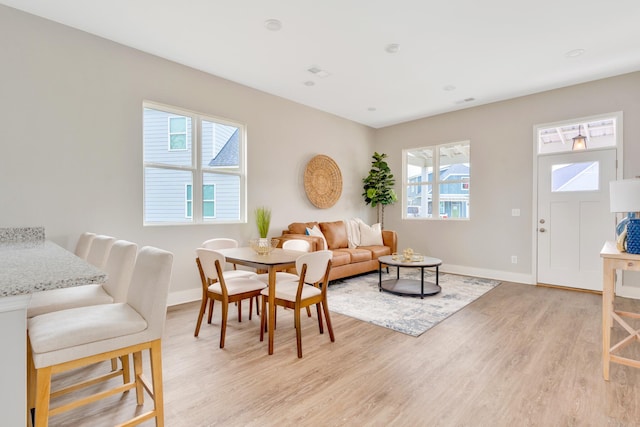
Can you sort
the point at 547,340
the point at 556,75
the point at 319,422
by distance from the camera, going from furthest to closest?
the point at 556,75 → the point at 547,340 → the point at 319,422

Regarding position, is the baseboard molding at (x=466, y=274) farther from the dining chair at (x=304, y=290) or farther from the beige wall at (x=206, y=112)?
the dining chair at (x=304, y=290)

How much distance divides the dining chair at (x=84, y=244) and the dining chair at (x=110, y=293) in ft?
2.41

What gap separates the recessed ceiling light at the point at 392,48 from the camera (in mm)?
3379

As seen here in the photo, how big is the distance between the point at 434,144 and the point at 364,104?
1.62 m

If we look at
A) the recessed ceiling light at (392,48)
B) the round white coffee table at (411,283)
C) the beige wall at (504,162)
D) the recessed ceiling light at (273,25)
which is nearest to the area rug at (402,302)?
the round white coffee table at (411,283)

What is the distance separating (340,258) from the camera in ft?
15.3

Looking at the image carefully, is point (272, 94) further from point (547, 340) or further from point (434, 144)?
point (547, 340)

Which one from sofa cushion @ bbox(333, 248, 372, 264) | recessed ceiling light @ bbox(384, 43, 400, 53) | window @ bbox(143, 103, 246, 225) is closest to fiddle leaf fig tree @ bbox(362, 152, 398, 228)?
sofa cushion @ bbox(333, 248, 372, 264)

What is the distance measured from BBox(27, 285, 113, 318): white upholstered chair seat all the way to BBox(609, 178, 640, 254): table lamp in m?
3.37

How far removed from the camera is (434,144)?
5.96 m

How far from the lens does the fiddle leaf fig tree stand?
20.7 feet

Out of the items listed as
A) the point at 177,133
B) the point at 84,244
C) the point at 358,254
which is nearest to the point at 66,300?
the point at 84,244

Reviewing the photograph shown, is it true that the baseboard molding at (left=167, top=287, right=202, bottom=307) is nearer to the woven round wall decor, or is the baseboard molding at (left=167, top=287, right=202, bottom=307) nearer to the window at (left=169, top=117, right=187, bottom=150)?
the window at (left=169, top=117, right=187, bottom=150)

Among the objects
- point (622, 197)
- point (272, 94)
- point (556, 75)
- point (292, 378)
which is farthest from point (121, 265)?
point (556, 75)
